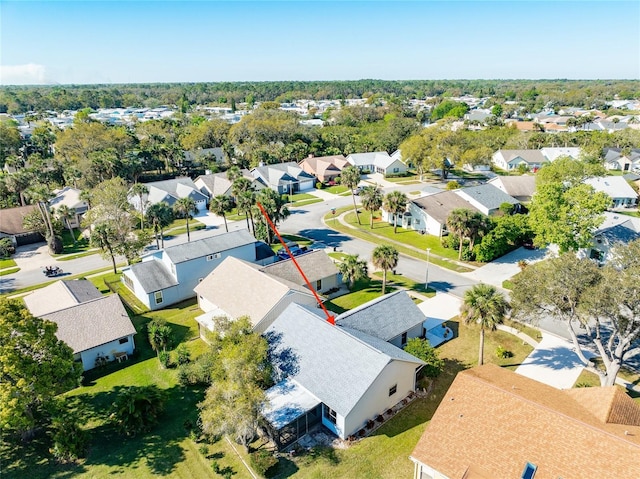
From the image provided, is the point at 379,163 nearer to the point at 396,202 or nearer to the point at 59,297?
the point at 396,202

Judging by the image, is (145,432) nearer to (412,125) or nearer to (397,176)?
(397,176)

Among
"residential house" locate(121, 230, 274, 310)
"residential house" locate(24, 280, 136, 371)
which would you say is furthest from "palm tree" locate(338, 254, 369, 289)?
"residential house" locate(24, 280, 136, 371)

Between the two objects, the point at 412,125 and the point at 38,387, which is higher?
the point at 412,125

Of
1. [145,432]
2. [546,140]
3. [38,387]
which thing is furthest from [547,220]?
[546,140]

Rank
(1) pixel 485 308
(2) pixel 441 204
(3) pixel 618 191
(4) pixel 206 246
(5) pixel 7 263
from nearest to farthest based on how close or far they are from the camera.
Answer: (1) pixel 485 308 < (4) pixel 206 246 < (5) pixel 7 263 < (2) pixel 441 204 < (3) pixel 618 191

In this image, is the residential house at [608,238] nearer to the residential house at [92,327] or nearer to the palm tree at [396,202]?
the palm tree at [396,202]

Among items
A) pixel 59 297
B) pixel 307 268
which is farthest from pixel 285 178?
pixel 59 297
